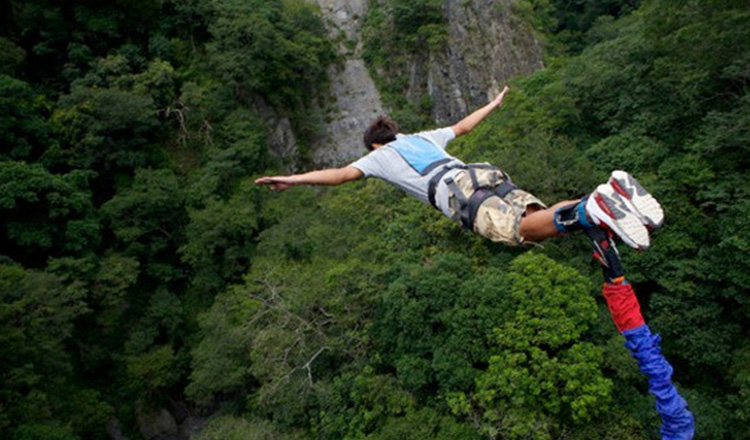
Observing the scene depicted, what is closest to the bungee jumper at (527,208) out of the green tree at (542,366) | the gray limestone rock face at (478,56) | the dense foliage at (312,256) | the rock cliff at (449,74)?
the green tree at (542,366)

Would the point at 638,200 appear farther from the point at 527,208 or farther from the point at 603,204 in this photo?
the point at 527,208

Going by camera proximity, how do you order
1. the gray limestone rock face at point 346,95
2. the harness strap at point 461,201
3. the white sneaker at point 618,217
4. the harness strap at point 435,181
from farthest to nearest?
the gray limestone rock face at point 346,95 < the harness strap at point 435,181 < the harness strap at point 461,201 < the white sneaker at point 618,217

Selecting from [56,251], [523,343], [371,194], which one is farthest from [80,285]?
[523,343]

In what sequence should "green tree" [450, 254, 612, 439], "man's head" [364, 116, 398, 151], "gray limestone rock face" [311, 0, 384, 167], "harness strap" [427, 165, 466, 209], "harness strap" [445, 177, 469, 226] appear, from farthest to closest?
"gray limestone rock face" [311, 0, 384, 167]
"green tree" [450, 254, 612, 439]
"man's head" [364, 116, 398, 151]
"harness strap" [427, 165, 466, 209]
"harness strap" [445, 177, 469, 226]

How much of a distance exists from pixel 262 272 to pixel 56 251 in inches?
286

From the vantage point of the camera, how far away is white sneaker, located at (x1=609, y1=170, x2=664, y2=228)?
2.46 meters

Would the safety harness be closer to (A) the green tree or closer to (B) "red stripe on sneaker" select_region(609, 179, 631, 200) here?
(B) "red stripe on sneaker" select_region(609, 179, 631, 200)

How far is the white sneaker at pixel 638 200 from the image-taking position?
2.46 meters

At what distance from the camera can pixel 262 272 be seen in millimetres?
14328

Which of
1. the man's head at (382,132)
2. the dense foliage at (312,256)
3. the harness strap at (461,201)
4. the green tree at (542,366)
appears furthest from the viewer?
the dense foliage at (312,256)

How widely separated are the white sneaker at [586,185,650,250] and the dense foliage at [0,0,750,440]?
672 cm

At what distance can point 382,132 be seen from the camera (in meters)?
3.76

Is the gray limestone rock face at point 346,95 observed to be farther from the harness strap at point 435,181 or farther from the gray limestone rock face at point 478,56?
the harness strap at point 435,181

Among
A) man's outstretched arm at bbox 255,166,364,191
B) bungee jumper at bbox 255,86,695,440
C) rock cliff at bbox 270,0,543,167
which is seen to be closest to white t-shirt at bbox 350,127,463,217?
bungee jumper at bbox 255,86,695,440
